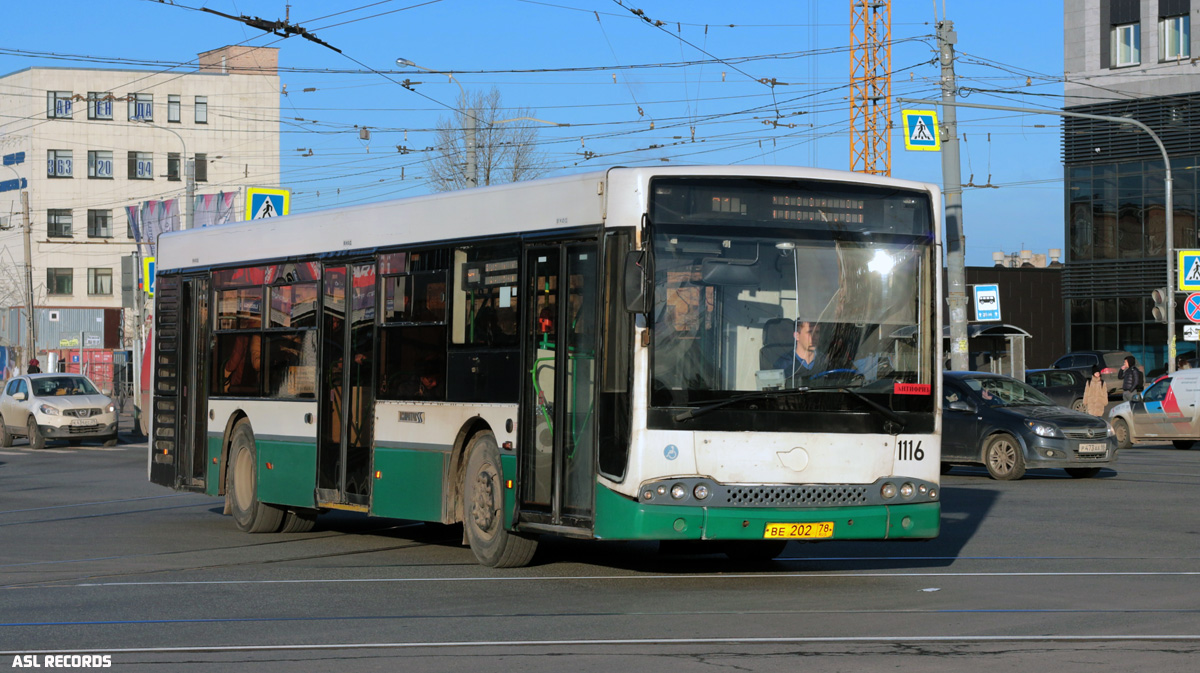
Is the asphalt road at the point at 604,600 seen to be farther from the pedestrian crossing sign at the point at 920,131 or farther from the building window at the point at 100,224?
the building window at the point at 100,224

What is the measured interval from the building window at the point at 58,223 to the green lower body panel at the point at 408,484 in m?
77.4

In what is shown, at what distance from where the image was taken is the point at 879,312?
424 inches

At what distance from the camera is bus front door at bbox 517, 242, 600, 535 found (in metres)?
10.9

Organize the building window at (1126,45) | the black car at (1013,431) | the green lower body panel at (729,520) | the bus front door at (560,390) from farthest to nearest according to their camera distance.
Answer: the building window at (1126,45), the black car at (1013,431), the bus front door at (560,390), the green lower body panel at (729,520)

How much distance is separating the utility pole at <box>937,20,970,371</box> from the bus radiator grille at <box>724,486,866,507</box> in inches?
711

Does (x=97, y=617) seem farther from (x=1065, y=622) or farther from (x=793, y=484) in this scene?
(x=1065, y=622)

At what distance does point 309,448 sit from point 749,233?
5587 mm

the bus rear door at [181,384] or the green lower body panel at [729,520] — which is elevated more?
the bus rear door at [181,384]

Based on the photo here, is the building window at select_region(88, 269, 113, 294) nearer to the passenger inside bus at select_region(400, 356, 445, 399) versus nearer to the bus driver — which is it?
the passenger inside bus at select_region(400, 356, 445, 399)

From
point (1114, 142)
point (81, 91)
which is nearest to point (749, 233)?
point (1114, 142)

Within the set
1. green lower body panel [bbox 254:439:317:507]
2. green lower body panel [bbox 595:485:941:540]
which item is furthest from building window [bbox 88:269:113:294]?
green lower body panel [bbox 595:485:941:540]

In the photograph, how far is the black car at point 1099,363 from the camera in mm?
49094

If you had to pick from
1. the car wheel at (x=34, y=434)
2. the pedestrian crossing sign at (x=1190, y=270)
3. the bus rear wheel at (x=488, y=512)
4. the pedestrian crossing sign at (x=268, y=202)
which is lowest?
the car wheel at (x=34, y=434)

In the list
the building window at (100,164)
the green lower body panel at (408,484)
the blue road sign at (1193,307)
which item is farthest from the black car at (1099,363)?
the building window at (100,164)
